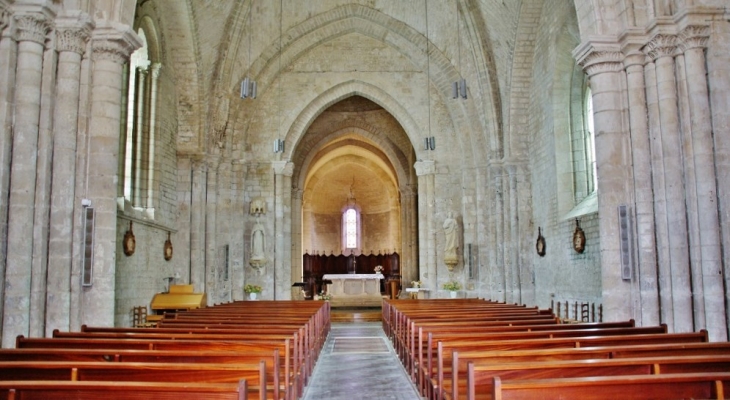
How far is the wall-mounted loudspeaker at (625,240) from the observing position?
10.8 meters

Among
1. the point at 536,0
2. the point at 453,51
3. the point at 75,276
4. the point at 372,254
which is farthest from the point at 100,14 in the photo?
the point at 372,254

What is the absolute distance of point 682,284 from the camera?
1022 centimetres

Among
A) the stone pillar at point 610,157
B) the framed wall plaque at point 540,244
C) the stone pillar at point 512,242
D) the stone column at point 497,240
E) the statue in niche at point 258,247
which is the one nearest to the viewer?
the stone pillar at point 610,157

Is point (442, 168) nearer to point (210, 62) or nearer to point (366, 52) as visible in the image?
point (366, 52)

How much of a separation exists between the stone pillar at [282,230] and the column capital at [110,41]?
12.6 m

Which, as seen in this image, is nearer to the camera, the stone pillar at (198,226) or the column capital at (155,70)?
the column capital at (155,70)

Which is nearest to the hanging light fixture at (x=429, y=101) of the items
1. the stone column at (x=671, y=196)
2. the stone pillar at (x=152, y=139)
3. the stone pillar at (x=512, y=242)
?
the stone pillar at (x=512, y=242)

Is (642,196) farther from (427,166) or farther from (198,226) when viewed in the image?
(198,226)

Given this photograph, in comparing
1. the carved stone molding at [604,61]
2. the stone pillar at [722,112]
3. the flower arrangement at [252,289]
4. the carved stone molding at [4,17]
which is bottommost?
the flower arrangement at [252,289]

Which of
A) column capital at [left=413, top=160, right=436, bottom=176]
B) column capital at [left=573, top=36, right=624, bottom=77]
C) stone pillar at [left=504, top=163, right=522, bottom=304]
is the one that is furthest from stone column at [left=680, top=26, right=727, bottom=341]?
→ column capital at [left=413, top=160, right=436, bottom=176]

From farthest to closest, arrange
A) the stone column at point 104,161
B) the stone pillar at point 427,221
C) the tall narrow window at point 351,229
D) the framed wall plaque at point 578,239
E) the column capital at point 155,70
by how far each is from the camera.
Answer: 1. the tall narrow window at point 351,229
2. the stone pillar at point 427,221
3. the column capital at point 155,70
4. the framed wall plaque at point 578,239
5. the stone column at point 104,161

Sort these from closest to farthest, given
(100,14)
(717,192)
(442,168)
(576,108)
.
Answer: (717,192) < (100,14) < (576,108) < (442,168)

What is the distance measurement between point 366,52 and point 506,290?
34.8 feet

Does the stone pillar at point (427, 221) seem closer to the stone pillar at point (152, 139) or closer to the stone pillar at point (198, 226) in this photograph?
the stone pillar at point (198, 226)
